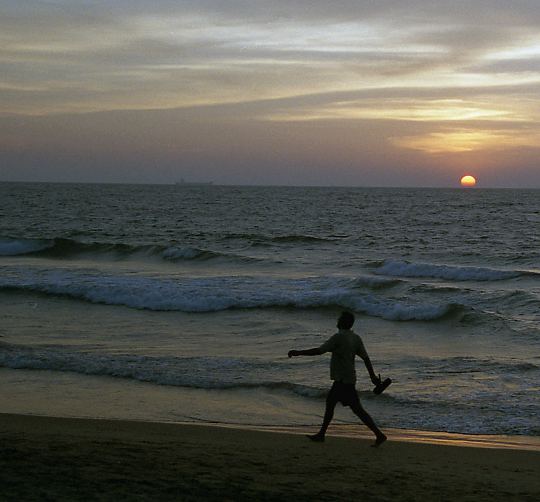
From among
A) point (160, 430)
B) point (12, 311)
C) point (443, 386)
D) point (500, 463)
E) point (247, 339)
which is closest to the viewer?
point (500, 463)

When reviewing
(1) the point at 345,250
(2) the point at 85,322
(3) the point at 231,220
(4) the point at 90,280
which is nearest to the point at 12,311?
(2) the point at 85,322

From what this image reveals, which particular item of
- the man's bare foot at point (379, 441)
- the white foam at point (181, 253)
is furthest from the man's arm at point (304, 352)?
the white foam at point (181, 253)

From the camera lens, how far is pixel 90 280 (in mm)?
26828

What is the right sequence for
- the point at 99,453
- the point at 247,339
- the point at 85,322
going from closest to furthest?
the point at 99,453, the point at 247,339, the point at 85,322

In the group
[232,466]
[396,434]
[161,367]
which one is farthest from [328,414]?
[161,367]

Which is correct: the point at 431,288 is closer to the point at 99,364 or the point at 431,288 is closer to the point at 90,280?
the point at 90,280

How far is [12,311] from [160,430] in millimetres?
12155

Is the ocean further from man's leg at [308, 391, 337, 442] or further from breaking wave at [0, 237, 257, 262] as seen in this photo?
man's leg at [308, 391, 337, 442]

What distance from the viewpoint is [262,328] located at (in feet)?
61.6

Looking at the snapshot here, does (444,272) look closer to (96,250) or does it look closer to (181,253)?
(181,253)

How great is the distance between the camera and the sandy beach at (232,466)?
21.4 feet

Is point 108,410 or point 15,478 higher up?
point 15,478

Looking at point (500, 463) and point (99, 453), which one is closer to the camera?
point (99, 453)

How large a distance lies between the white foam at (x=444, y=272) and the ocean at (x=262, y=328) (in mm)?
117
